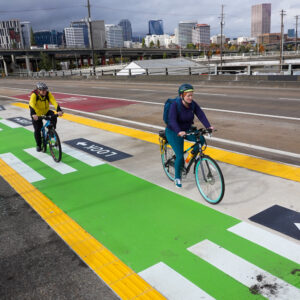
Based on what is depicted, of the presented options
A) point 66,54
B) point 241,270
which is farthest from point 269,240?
point 66,54

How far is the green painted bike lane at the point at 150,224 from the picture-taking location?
3633mm

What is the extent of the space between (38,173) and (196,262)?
15.1ft

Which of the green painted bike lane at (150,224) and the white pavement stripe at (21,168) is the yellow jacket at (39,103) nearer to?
the white pavement stripe at (21,168)

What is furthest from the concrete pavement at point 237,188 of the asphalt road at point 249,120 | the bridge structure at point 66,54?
the bridge structure at point 66,54

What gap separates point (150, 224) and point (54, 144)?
4.16 meters

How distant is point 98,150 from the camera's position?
8.86 metres

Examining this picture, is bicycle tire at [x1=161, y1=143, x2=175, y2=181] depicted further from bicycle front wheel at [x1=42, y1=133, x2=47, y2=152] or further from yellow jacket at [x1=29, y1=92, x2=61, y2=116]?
bicycle front wheel at [x1=42, y1=133, x2=47, y2=152]

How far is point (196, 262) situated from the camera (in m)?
3.80

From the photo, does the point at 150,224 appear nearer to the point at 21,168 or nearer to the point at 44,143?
the point at 21,168

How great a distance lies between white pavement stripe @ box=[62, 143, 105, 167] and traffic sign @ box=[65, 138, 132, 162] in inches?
6.7

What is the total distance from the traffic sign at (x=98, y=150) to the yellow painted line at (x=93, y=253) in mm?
2405

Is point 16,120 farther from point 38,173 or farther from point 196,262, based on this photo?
point 196,262

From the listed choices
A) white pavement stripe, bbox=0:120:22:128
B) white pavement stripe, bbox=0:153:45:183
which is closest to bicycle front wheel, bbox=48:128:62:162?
white pavement stripe, bbox=0:153:45:183

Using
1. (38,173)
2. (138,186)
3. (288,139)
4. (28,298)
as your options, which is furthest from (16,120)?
(28,298)
